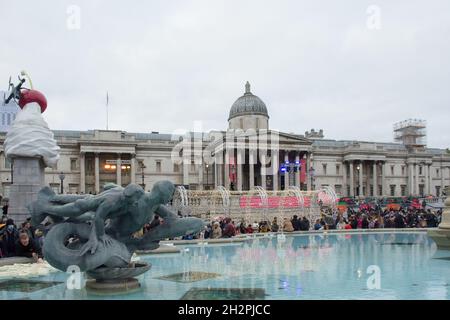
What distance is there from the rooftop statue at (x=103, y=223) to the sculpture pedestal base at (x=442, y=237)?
9195mm

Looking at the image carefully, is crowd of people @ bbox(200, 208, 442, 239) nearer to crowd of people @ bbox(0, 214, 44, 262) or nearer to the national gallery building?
crowd of people @ bbox(0, 214, 44, 262)

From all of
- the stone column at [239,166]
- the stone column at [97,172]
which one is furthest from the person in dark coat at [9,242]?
the stone column at [97,172]

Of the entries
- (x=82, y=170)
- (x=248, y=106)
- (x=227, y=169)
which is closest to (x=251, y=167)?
(x=227, y=169)

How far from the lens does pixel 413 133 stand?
3236 inches

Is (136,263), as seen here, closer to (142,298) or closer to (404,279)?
(142,298)

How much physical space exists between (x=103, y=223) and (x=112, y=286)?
3.72 feet

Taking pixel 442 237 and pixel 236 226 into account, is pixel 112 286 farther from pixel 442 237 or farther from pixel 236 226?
pixel 236 226

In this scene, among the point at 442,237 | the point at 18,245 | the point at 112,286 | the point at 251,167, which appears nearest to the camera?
the point at 112,286

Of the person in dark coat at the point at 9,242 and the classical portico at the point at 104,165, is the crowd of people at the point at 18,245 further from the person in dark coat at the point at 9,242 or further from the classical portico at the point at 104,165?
the classical portico at the point at 104,165

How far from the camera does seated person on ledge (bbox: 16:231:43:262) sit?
1178 cm

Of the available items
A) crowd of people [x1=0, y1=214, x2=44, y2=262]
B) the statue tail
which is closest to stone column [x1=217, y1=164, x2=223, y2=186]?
crowd of people [x1=0, y1=214, x2=44, y2=262]

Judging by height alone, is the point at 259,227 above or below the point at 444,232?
below

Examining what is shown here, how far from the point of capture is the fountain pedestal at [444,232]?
1459 cm

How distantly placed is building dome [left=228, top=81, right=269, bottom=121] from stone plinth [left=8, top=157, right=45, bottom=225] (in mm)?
49981
